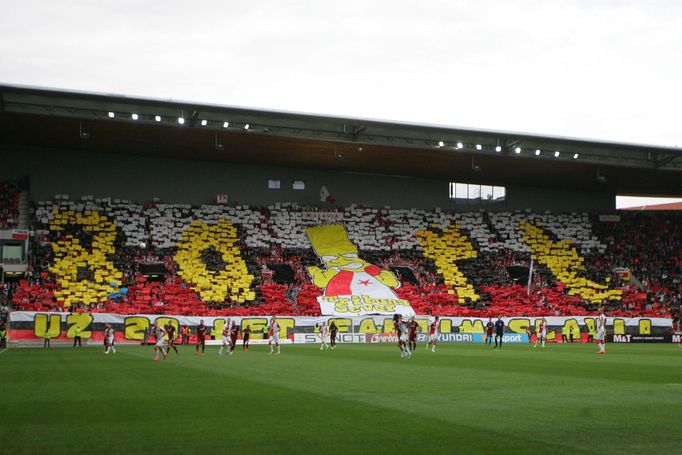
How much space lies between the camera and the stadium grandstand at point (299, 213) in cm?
5244

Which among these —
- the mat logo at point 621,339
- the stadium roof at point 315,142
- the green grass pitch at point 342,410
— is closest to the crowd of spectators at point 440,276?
the mat logo at point 621,339

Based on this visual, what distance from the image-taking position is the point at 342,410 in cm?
1434

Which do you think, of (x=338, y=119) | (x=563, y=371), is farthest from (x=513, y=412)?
(x=338, y=119)

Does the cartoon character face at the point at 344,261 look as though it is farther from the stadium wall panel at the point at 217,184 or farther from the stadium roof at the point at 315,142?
the stadium roof at the point at 315,142

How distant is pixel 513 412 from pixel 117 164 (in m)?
52.9

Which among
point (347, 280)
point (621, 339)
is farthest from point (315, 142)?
point (621, 339)

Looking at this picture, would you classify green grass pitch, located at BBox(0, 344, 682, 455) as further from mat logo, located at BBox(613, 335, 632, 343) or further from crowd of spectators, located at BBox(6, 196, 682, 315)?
mat logo, located at BBox(613, 335, 632, 343)

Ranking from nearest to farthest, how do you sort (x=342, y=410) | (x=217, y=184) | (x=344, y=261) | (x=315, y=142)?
(x=342, y=410)
(x=315, y=142)
(x=344, y=261)
(x=217, y=184)

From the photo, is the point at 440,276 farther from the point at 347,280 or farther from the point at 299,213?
the point at 299,213

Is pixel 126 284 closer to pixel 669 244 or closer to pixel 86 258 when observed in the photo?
pixel 86 258

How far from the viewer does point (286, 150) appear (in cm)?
5944

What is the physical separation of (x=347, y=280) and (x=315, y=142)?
10516 millimetres

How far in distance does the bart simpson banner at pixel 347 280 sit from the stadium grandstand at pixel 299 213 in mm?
472

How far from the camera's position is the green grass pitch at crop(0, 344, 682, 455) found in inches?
428
